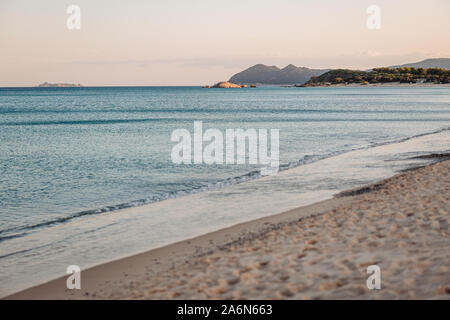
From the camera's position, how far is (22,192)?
1518 centimetres

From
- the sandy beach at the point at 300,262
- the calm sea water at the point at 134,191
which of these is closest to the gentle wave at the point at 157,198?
the calm sea water at the point at 134,191

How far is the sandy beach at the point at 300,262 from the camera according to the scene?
6.00m

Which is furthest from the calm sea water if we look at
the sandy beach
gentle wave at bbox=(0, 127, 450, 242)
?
the sandy beach

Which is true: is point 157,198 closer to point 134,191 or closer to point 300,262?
point 134,191

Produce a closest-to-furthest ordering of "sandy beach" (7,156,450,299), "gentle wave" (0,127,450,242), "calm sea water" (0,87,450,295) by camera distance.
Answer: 1. "sandy beach" (7,156,450,299)
2. "calm sea water" (0,87,450,295)
3. "gentle wave" (0,127,450,242)

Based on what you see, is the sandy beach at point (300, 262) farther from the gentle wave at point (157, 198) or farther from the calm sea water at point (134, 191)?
the gentle wave at point (157, 198)

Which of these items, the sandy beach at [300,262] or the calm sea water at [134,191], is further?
the calm sea water at [134,191]

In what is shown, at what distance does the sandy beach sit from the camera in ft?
19.7

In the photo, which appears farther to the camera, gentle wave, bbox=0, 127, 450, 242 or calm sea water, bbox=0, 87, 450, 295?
gentle wave, bbox=0, 127, 450, 242

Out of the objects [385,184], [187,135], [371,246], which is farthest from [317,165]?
[187,135]

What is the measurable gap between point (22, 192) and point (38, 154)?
408 inches

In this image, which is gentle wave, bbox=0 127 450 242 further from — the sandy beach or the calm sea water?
the sandy beach

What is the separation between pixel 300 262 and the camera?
705 cm
